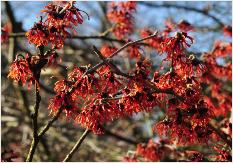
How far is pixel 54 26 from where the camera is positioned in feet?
9.98

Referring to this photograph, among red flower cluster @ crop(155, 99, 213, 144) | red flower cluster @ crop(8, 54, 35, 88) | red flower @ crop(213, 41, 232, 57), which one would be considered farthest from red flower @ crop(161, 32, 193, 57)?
red flower @ crop(213, 41, 232, 57)

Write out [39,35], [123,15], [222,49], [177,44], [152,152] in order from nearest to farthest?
[39,35] → [177,44] → [152,152] → [123,15] → [222,49]

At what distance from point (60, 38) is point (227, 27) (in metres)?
4.03

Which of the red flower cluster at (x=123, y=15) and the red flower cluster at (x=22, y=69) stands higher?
the red flower cluster at (x=123, y=15)

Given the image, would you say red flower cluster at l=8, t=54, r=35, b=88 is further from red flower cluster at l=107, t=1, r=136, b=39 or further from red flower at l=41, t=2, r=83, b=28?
red flower cluster at l=107, t=1, r=136, b=39

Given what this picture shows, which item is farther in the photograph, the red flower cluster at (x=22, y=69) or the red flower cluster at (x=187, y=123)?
the red flower cluster at (x=187, y=123)

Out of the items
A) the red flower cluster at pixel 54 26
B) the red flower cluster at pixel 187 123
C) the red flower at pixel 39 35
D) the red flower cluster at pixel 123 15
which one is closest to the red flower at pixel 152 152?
the red flower cluster at pixel 187 123

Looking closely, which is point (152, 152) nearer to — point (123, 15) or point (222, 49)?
point (123, 15)

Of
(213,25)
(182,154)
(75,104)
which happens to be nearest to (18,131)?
(213,25)

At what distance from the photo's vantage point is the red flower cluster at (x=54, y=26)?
9.78 ft

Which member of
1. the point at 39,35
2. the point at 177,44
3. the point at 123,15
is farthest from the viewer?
the point at 123,15

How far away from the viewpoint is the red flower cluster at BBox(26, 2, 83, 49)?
2.98 meters

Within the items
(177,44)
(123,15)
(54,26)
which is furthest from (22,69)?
(123,15)

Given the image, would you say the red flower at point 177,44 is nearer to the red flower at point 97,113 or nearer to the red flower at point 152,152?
the red flower at point 97,113
